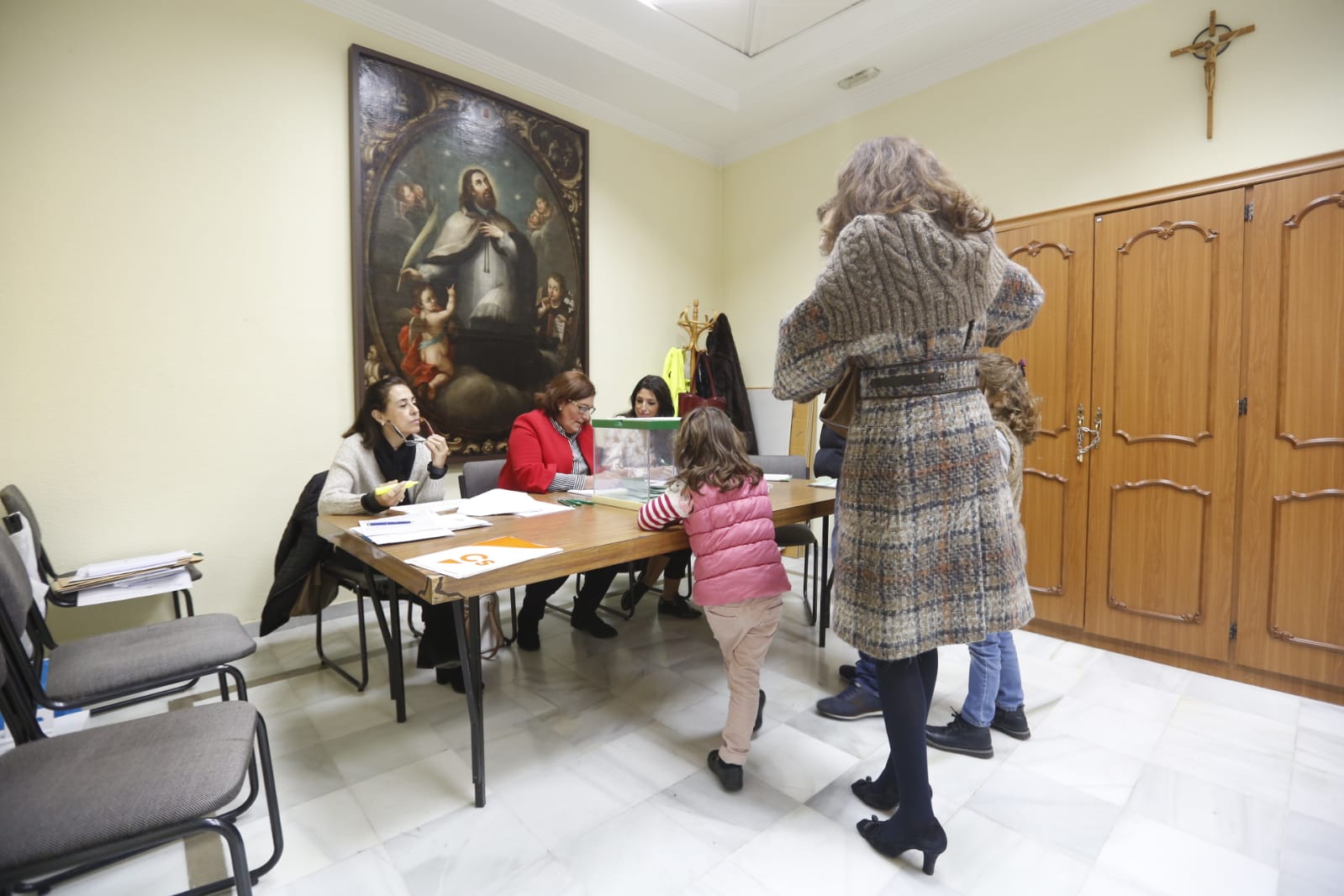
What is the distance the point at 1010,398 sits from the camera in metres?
1.96

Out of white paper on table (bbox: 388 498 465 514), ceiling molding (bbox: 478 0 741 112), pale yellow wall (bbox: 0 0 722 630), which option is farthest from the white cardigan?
ceiling molding (bbox: 478 0 741 112)

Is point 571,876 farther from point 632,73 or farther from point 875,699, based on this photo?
point 632,73

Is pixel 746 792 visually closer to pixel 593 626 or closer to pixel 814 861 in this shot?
pixel 814 861

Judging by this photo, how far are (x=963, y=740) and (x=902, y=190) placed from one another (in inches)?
68.0

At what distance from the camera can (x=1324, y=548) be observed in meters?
2.44

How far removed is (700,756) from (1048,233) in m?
3.02

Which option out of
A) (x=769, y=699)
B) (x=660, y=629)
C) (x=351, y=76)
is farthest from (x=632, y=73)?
(x=769, y=699)

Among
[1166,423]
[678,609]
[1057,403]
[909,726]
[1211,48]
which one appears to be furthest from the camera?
[678,609]

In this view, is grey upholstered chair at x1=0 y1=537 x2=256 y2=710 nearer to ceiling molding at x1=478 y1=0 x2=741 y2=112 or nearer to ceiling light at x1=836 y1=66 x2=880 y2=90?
ceiling molding at x1=478 y1=0 x2=741 y2=112

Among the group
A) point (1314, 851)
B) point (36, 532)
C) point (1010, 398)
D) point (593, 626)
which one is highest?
point (1010, 398)

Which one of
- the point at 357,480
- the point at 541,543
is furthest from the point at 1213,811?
the point at 357,480

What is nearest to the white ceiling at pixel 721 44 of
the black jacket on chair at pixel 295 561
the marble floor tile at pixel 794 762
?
the black jacket on chair at pixel 295 561

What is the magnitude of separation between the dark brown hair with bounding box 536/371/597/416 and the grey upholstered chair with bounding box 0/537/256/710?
60.9 inches

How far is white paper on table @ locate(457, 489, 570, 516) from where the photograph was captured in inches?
85.9
